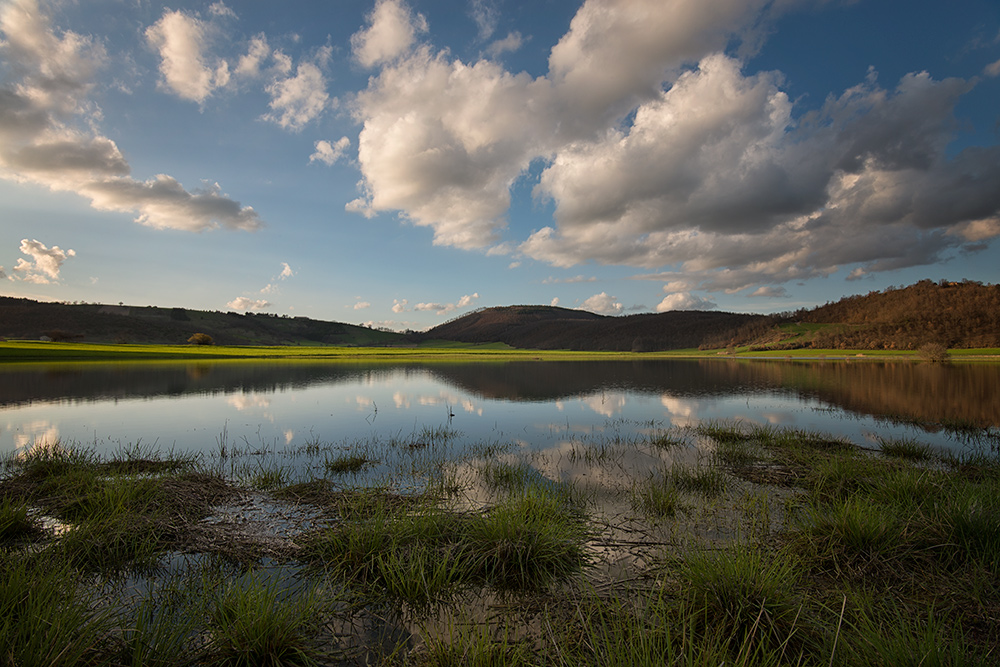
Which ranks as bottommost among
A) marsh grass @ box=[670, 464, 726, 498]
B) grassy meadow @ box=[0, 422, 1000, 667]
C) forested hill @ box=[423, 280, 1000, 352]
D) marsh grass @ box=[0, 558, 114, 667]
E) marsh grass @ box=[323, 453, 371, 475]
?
marsh grass @ box=[323, 453, 371, 475]

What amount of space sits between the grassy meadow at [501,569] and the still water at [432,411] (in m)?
4.97

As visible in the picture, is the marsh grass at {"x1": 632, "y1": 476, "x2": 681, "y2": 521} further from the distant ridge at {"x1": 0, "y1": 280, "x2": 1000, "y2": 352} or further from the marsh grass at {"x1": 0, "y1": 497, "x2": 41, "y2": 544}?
the distant ridge at {"x1": 0, "y1": 280, "x2": 1000, "y2": 352}

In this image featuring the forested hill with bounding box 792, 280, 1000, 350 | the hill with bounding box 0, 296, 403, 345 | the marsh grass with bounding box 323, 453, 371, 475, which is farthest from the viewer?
the hill with bounding box 0, 296, 403, 345

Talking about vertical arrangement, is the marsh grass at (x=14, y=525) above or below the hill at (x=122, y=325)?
below

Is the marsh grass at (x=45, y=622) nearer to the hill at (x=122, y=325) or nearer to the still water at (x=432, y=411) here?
the still water at (x=432, y=411)

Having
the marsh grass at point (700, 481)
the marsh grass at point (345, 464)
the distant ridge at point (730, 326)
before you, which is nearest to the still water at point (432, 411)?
the marsh grass at point (345, 464)

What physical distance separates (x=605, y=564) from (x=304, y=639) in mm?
3378

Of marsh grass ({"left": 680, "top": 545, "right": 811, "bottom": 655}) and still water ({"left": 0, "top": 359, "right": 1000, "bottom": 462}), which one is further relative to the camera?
still water ({"left": 0, "top": 359, "right": 1000, "bottom": 462})

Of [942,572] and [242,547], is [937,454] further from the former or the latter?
[242,547]

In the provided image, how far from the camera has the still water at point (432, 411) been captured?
1376 centimetres

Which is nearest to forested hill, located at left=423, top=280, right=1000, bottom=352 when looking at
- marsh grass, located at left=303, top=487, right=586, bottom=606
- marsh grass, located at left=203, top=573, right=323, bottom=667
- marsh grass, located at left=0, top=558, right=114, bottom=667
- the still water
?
the still water

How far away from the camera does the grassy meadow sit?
3.30 metres

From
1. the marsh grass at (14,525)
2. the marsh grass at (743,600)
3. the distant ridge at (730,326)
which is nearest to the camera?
the marsh grass at (743,600)

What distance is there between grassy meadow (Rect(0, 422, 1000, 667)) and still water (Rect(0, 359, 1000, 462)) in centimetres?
497
